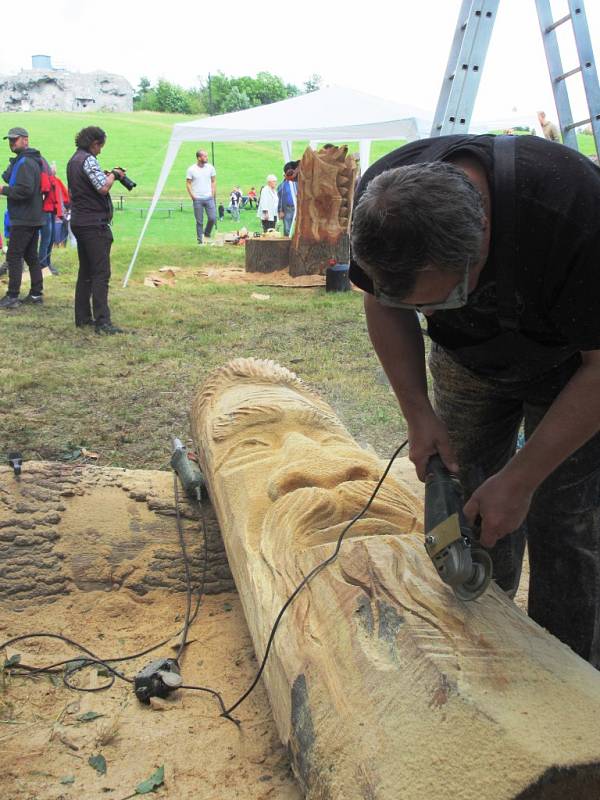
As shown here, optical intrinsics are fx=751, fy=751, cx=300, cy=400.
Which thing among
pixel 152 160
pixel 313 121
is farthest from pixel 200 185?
pixel 152 160

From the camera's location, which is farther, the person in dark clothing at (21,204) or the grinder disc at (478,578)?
the person in dark clothing at (21,204)

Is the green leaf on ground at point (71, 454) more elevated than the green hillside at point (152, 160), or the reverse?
the green hillside at point (152, 160)

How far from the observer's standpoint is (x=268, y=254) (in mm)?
10945

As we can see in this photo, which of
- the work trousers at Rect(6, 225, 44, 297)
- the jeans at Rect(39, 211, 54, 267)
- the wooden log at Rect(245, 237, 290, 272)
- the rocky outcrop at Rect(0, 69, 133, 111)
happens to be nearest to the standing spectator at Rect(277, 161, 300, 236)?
the wooden log at Rect(245, 237, 290, 272)

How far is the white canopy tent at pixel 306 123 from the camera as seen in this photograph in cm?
1020

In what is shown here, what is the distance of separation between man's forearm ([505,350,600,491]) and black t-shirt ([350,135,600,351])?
0.24 feet

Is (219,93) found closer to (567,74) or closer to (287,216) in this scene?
(287,216)

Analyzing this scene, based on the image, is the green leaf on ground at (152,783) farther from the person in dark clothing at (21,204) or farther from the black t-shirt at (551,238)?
the person in dark clothing at (21,204)

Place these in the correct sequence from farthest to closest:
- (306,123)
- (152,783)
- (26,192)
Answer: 1. (306,123)
2. (26,192)
3. (152,783)

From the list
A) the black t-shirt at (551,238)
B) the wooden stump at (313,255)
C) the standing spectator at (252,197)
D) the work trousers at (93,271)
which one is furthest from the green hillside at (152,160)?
the black t-shirt at (551,238)

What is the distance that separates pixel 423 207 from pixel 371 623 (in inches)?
35.7

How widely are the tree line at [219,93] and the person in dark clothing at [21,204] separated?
50450 millimetres

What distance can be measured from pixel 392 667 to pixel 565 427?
64 cm

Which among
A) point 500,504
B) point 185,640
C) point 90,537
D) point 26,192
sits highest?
point 26,192
